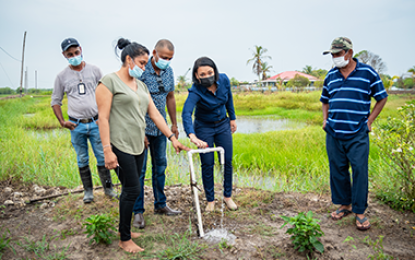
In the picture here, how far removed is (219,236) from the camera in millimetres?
2619

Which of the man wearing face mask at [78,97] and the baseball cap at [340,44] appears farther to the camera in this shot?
the man wearing face mask at [78,97]

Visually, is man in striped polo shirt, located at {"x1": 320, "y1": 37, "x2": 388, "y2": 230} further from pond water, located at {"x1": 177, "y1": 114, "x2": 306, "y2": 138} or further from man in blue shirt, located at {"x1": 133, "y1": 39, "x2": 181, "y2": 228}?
pond water, located at {"x1": 177, "y1": 114, "x2": 306, "y2": 138}

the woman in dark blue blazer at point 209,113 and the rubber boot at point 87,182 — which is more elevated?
the woman in dark blue blazer at point 209,113

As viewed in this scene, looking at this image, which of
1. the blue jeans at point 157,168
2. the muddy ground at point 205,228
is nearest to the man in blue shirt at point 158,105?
the blue jeans at point 157,168

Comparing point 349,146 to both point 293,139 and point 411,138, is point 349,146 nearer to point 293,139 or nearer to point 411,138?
point 411,138

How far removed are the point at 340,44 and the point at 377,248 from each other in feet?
6.01

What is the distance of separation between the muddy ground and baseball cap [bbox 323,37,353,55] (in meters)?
1.71

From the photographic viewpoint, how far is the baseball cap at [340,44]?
2.60 m

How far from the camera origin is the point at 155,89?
8.95 ft

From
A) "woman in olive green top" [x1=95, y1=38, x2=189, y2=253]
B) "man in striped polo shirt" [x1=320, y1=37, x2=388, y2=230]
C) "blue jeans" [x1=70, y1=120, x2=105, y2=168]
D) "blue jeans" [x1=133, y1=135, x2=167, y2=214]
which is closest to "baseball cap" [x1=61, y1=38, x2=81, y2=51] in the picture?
"blue jeans" [x1=70, y1=120, x2=105, y2=168]

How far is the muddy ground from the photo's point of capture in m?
2.33

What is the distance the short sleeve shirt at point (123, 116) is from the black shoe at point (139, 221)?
35.7 inches

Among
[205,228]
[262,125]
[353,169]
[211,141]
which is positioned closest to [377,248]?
Answer: [353,169]

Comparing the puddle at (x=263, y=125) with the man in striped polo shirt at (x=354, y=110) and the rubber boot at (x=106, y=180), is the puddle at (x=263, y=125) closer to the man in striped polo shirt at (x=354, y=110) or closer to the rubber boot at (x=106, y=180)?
the rubber boot at (x=106, y=180)
